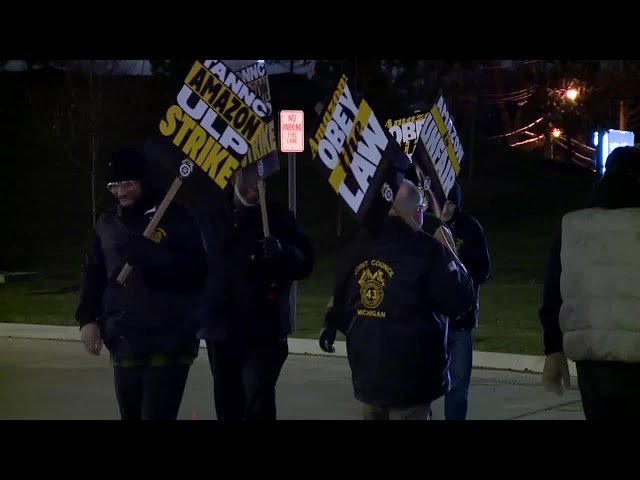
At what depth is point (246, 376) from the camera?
6.67m

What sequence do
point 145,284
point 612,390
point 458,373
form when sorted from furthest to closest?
point 458,373
point 145,284
point 612,390

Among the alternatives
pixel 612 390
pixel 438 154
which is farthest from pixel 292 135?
pixel 612 390

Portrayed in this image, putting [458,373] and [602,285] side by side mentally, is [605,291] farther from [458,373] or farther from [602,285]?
[458,373]

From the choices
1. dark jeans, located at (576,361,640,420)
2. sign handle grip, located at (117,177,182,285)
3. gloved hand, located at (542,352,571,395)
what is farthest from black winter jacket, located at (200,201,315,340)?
dark jeans, located at (576,361,640,420)

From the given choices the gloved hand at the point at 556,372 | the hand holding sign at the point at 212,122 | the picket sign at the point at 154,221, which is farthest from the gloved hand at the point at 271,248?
the gloved hand at the point at 556,372

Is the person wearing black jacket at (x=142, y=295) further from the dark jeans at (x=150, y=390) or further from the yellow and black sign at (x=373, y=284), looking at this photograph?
the yellow and black sign at (x=373, y=284)

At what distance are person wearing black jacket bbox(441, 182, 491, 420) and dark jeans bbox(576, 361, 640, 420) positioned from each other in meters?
2.54

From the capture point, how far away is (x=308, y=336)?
14.4m

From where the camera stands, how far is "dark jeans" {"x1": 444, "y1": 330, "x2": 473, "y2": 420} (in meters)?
7.64

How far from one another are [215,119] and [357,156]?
1215mm

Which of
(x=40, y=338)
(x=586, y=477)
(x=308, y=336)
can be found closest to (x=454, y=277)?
(x=586, y=477)

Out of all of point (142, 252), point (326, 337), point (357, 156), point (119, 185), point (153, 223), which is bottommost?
point (326, 337)

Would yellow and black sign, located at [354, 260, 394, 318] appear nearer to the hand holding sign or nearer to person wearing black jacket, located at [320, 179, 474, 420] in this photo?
person wearing black jacket, located at [320, 179, 474, 420]

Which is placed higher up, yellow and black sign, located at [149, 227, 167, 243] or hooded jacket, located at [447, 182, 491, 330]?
yellow and black sign, located at [149, 227, 167, 243]
